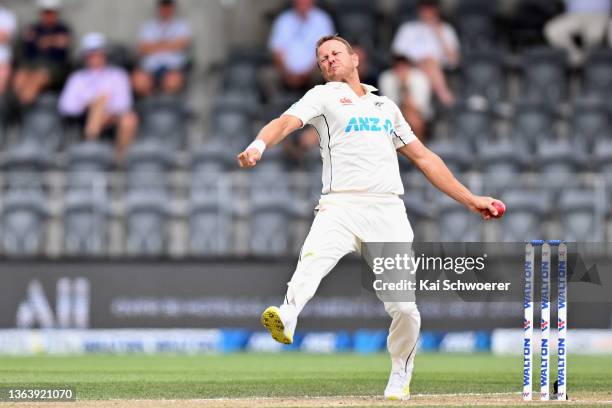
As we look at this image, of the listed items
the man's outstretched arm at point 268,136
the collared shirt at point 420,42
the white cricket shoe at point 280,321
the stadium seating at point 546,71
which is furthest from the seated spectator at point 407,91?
the white cricket shoe at point 280,321

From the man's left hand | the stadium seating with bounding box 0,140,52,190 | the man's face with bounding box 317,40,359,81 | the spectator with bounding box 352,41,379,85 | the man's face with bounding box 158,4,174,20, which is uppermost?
the man's face with bounding box 158,4,174,20

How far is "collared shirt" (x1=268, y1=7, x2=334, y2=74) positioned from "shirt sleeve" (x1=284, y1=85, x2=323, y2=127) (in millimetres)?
9179

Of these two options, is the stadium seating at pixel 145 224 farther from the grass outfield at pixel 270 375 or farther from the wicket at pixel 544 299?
the wicket at pixel 544 299

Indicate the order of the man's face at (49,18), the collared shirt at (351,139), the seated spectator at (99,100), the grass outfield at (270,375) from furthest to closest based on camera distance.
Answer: the man's face at (49,18) < the seated spectator at (99,100) < the grass outfield at (270,375) < the collared shirt at (351,139)

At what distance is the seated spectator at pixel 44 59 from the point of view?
17.3 m

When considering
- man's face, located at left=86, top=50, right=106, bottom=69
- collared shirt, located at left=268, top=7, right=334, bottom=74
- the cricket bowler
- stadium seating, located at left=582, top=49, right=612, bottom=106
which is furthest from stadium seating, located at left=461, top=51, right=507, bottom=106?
the cricket bowler

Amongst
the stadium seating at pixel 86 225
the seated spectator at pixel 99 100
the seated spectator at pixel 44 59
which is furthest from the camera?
the seated spectator at pixel 44 59

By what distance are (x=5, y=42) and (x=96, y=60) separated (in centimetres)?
141

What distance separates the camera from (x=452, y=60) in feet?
56.3

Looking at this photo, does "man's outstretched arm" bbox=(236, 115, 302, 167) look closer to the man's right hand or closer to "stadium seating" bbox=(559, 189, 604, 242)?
the man's right hand

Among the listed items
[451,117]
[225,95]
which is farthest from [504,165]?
[225,95]

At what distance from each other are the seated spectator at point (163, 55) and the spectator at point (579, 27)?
4.49 metres

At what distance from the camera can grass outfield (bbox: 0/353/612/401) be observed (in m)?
8.82

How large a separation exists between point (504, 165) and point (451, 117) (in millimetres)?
1137
